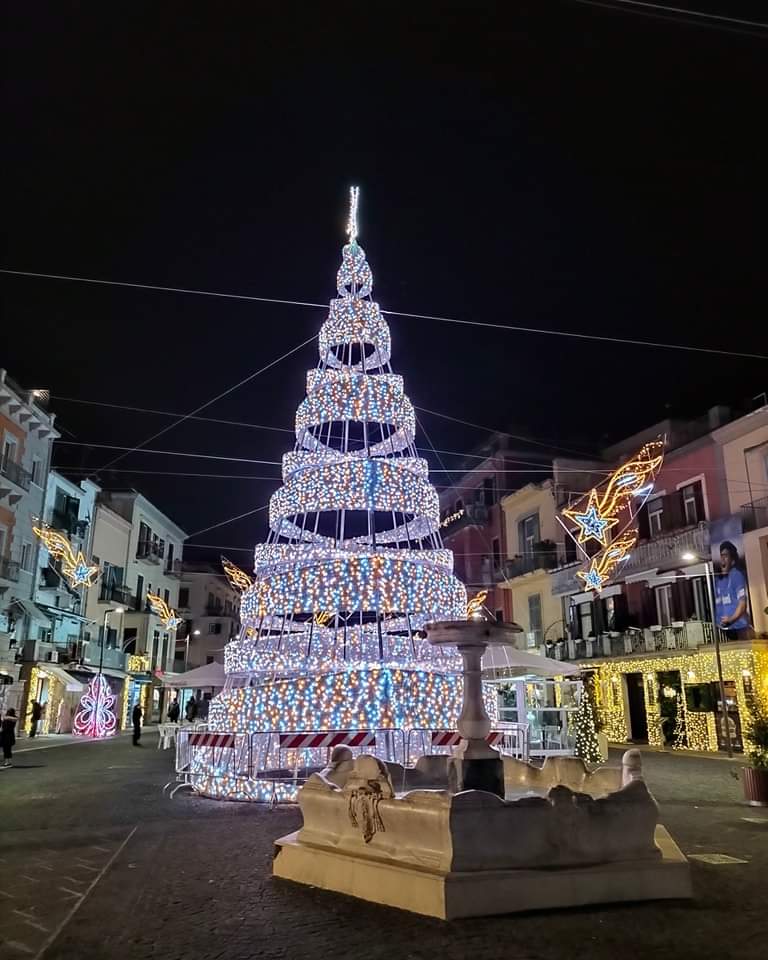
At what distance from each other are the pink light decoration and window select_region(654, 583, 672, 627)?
2311 cm

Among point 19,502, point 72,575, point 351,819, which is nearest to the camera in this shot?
point 351,819

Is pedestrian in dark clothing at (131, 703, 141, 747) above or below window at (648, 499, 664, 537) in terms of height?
below

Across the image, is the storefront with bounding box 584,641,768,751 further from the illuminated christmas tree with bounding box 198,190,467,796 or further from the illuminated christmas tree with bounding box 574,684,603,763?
the illuminated christmas tree with bounding box 198,190,467,796

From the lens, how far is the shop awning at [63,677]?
106 ft

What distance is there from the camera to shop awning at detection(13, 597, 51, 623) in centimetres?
3133

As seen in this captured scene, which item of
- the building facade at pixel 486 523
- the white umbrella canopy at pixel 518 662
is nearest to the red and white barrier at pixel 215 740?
the white umbrella canopy at pixel 518 662

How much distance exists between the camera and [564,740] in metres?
19.5

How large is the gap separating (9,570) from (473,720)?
28290mm

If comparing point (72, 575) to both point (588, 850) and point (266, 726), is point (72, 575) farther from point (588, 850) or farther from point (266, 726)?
point (588, 850)

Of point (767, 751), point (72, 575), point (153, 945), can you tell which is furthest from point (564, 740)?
point (72, 575)

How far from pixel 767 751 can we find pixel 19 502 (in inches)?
1191

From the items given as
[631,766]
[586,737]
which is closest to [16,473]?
[586,737]

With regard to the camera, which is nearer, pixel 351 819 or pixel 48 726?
pixel 351 819

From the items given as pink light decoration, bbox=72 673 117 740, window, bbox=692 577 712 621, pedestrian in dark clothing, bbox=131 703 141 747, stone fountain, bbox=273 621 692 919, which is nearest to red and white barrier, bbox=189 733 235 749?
stone fountain, bbox=273 621 692 919
